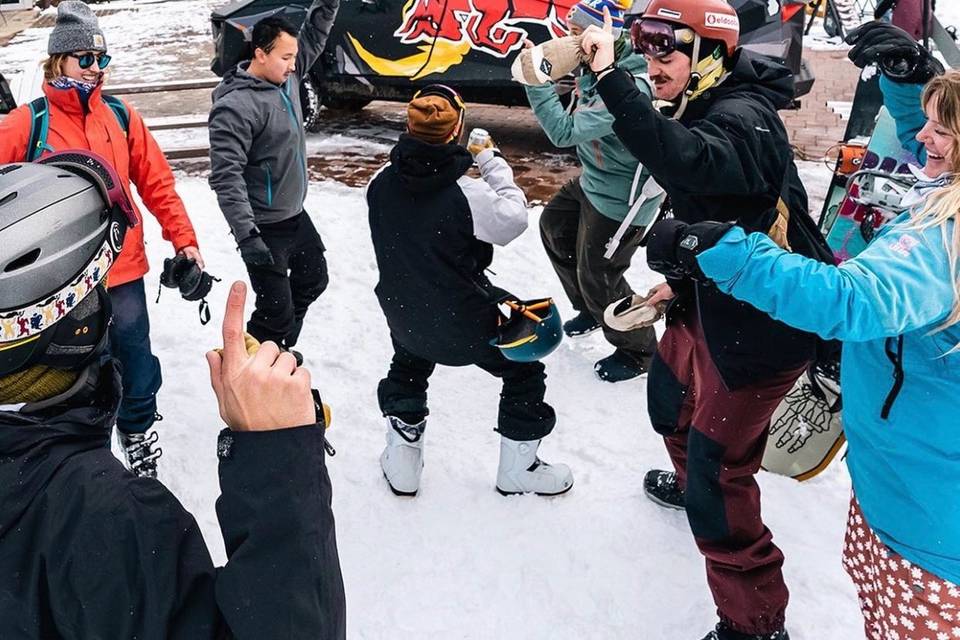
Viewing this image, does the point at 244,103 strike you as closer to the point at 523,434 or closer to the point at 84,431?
the point at 523,434

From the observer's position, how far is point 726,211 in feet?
8.16

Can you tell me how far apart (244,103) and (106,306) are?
223 cm

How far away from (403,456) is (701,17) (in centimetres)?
210

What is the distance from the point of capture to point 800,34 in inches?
274

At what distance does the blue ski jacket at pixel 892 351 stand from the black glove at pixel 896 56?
1.14 m

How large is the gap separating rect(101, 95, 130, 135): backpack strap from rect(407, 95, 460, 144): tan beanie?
133 cm

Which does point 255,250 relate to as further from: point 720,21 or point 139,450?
point 720,21

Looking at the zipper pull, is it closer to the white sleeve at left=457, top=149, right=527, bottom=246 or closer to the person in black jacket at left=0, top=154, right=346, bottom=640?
the person in black jacket at left=0, top=154, right=346, bottom=640

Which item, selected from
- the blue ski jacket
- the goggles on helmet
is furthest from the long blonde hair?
the goggles on helmet

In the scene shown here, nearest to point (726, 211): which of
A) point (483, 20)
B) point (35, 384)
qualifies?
point (35, 384)

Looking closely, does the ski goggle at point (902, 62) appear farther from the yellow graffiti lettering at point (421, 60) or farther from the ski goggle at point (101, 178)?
the yellow graffiti lettering at point (421, 60)

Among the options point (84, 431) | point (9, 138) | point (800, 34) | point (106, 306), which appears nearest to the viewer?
point (84, 431)

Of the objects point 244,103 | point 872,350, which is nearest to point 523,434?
point 872,350

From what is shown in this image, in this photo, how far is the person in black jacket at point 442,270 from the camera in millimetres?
2793
